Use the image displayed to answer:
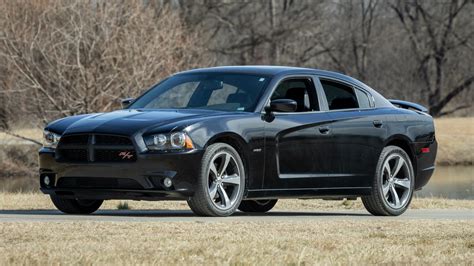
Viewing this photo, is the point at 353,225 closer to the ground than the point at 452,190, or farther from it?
farther from it

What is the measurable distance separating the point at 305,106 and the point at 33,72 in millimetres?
22792

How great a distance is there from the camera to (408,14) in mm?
61281

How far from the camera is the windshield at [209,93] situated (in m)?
12.9

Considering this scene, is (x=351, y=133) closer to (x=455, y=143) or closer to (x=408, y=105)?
(x=408, y=105)

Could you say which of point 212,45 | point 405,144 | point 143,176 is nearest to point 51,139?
point 143,176

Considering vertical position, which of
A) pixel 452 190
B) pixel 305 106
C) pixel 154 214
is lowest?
pixel 452 190

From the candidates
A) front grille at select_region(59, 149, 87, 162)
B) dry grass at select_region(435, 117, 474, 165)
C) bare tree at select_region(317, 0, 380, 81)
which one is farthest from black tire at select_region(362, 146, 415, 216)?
bare tree at select_region(317, 0, 380, 81)

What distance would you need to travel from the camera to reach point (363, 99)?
14336 millimetres

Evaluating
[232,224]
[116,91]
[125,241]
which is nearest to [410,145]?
[232,224]

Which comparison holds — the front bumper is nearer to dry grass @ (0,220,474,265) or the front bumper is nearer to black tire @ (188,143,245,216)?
black tire @ (188,143,245,216)

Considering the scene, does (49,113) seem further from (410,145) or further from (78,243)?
(78,243)

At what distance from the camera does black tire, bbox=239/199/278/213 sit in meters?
14.7

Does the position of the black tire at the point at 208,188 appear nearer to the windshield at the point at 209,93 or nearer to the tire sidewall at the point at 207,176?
the tire sidewall at the point at 207,176

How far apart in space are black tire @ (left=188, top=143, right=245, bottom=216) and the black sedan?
0.5 inches
